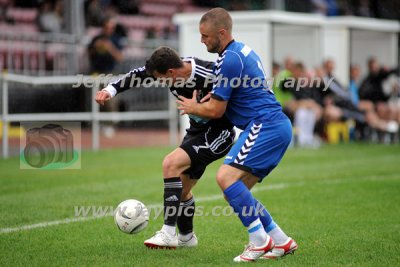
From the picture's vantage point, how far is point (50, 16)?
2156 cm

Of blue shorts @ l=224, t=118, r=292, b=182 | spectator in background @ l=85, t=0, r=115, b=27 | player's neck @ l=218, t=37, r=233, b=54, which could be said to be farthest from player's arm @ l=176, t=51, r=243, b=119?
spectator in background @ l=85, t=0, r=115, b=27

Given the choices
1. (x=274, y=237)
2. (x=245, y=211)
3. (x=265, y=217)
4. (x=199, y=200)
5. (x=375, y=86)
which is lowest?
(x=199, y=200)

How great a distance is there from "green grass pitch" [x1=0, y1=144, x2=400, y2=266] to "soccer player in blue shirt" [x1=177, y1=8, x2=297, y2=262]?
0.27m

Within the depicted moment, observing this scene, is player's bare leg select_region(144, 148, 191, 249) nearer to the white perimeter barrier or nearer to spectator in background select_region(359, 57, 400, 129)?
the white perimeter barrier

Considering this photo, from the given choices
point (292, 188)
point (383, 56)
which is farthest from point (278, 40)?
point (292, 188)

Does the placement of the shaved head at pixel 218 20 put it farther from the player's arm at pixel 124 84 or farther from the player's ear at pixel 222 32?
the player's arm at pixel 124 84

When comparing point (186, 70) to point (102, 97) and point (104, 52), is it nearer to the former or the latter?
point (102, 97)

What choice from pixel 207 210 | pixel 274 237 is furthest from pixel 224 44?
pixel 207 210

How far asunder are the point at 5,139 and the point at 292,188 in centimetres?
663

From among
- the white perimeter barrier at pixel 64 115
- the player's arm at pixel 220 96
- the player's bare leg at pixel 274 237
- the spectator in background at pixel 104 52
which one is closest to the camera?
the player's arm at pixel 220 96

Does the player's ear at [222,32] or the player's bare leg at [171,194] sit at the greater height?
the player's ear at [222,32]

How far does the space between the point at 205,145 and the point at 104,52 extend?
12640mm

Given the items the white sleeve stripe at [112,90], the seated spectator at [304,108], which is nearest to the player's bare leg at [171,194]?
the white sleeve stripe at [112,90]

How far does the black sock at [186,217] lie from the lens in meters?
7.42
